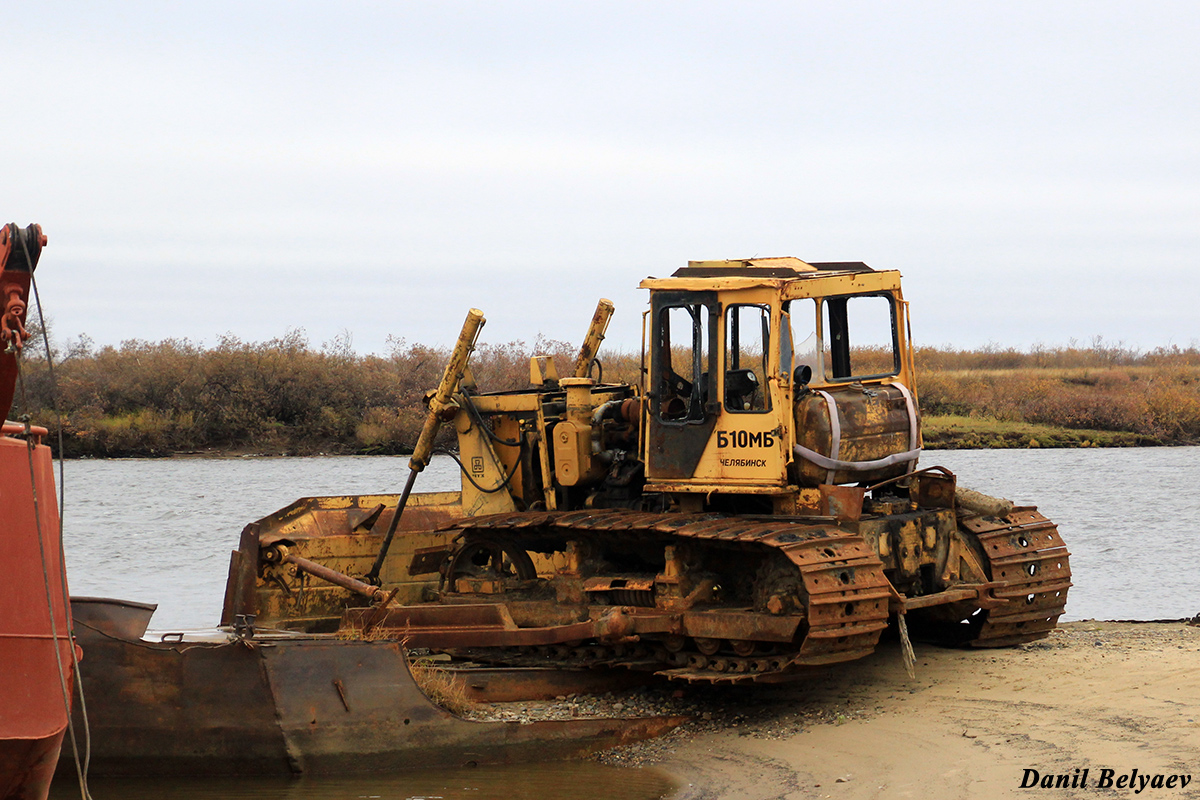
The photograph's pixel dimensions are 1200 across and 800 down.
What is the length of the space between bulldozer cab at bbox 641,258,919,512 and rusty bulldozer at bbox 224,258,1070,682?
2 cm

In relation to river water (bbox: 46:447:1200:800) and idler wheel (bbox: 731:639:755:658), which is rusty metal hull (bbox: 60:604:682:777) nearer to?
river water (bbox: 46:447:1200:800)

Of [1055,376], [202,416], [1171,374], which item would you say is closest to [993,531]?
[202,416]

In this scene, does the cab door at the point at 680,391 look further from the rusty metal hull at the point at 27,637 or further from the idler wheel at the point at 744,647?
the rusty metal hull at the point at 27,637

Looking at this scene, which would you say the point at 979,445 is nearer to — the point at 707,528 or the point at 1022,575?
the point at 1022,575

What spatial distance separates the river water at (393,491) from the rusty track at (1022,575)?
3.65 meters

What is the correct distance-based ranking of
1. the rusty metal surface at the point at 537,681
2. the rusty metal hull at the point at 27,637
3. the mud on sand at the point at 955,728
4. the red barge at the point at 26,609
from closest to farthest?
the red barge at the point at 26,609
the rusty metal hull at the point at 27,637
the mud on sand at the point at 955,728
the rusty metal surface at the point at 537,681

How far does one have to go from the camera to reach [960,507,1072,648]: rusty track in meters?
10.8

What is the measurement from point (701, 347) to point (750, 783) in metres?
3.37

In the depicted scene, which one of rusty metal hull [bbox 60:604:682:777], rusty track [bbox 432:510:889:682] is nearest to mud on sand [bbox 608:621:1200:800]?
rusty track [bbox 432:510:889:682]

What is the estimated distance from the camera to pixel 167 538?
79.1 ft

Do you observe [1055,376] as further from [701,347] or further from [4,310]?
[4,310]

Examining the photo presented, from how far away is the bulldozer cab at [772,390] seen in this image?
32.5 feet

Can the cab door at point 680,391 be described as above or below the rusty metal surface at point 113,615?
above

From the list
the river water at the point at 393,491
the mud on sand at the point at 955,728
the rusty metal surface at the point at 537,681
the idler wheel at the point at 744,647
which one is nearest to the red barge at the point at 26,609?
the river water at the point at 393,491
